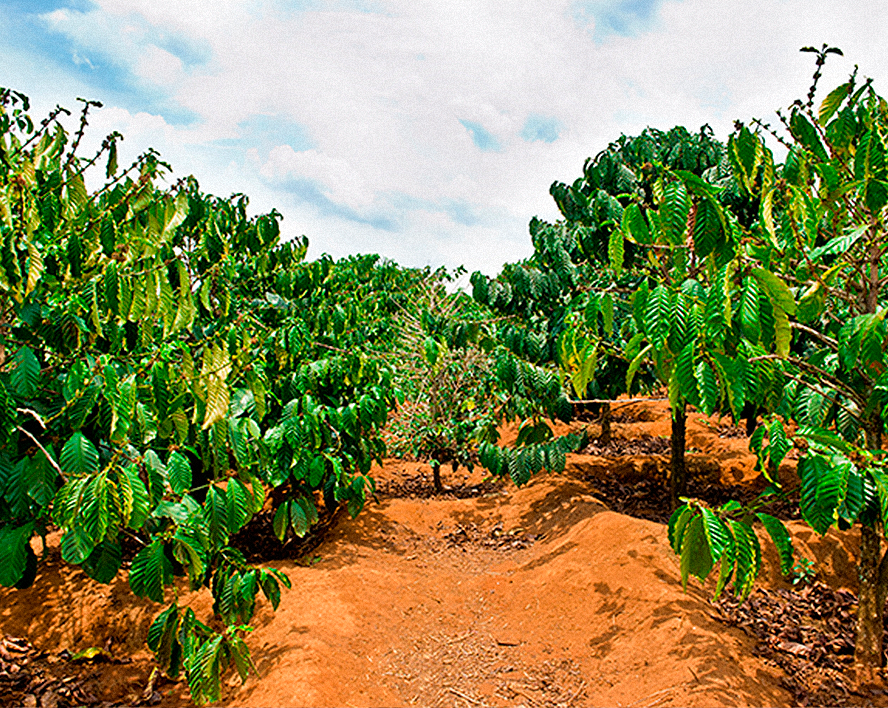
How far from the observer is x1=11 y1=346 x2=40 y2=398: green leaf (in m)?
1.98

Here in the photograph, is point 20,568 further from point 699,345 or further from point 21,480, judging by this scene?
point 699,345

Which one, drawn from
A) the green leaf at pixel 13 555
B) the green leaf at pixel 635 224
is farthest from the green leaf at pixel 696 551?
the green leaf at pixel 13 555

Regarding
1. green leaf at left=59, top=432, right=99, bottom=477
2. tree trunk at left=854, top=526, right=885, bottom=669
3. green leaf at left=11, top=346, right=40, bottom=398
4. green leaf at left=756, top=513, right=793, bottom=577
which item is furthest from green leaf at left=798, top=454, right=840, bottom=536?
green leaf at left=11, top=346, right=40, bottom=398

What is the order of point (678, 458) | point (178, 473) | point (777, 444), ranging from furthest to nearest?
point (678, 458) < point (178, 473) < point (777, 444)

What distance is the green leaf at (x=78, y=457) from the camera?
1956 millimetres

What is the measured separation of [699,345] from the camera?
2.12 m

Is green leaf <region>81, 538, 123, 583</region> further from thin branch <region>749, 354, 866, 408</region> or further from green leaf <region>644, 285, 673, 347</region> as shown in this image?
thin branch <region>749, 354, 866, 408</region>

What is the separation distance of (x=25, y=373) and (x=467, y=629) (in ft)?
10.7

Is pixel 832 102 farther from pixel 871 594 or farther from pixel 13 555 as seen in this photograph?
pixel 13 555

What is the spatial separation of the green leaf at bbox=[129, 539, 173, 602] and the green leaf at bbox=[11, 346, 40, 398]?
701 mm

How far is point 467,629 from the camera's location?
411 cm

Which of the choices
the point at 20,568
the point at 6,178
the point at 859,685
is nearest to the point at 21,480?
the point at 20,568

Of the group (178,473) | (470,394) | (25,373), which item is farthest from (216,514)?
(470,394)

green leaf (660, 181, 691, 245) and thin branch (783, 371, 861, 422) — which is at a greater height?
green leaf (660, 181, 691, 245)
